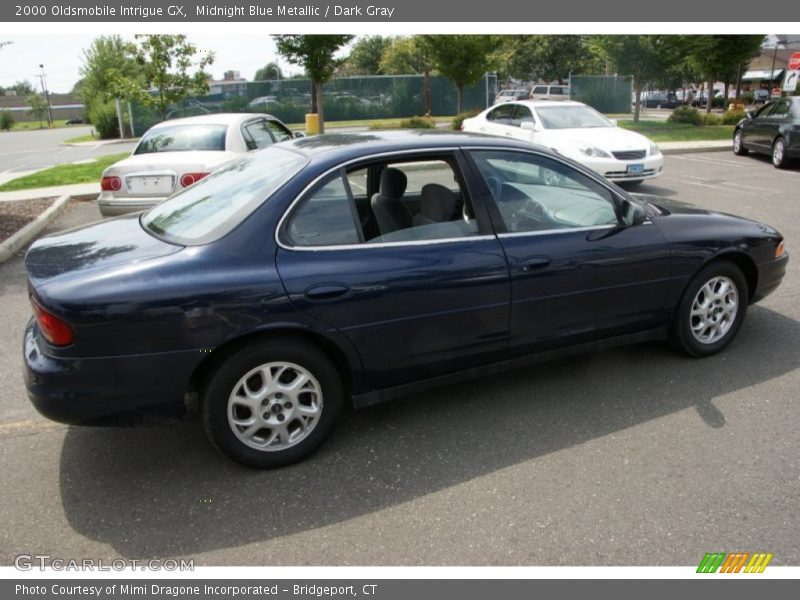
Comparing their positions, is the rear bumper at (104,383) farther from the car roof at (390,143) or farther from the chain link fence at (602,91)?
the chain link fence at (602,91)

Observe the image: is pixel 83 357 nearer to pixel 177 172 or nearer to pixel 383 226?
pixel 383 226

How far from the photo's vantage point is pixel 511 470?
3234 mm

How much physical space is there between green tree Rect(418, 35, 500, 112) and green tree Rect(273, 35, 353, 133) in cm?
337

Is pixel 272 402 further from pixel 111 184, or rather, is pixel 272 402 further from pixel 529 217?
pixel 111 184

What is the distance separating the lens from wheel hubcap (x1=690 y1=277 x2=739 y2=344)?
4.34 meters

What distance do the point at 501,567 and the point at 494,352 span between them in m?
1.34

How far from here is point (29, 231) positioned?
326 inches

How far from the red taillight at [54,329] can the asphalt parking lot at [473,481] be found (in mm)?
773

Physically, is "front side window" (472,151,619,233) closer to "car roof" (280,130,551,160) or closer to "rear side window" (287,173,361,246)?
"car roof" (280,130,551,160)

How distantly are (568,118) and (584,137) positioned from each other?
1.01m

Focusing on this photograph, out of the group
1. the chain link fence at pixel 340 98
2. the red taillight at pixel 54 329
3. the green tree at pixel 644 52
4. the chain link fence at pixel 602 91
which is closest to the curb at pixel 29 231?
the red taillight at pixel 54 329

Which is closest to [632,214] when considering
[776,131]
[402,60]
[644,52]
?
[776,131]

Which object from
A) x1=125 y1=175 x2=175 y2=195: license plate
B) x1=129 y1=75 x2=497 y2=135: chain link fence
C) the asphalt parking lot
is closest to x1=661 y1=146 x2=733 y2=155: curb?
x1=125 y1=175 x2=175 y2=195: license plate

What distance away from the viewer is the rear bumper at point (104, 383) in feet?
9.39
